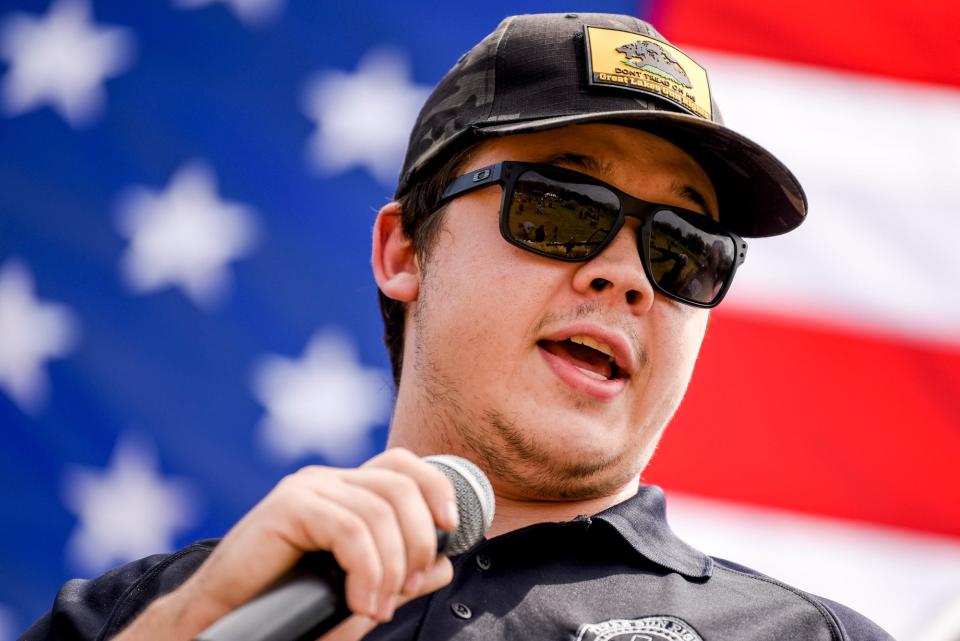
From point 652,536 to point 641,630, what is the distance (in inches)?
10.6

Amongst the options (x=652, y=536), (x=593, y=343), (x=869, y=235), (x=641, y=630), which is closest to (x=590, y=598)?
(x=641, y=630)

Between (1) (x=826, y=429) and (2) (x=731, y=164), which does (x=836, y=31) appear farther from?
(2) (x=731, y=164)

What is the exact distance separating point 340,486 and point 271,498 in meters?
0.09

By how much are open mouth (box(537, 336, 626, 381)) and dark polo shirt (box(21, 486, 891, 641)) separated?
24 centimetres

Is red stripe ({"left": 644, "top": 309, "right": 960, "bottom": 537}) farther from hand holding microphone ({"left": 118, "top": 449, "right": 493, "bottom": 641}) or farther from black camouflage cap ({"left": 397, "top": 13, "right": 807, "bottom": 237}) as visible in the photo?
hand holding microphone ({"left": 118, "top": 449, "right": 493, "bottom": 641})

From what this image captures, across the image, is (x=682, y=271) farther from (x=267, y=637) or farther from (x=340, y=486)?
(x=267, y=637)

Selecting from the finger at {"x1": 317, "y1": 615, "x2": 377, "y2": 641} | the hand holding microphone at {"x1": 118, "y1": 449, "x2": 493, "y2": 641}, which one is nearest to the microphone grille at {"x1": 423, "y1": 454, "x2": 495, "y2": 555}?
the hand holding microphone at {"x1": 118, "y1": 449, "x2": 493, "y2": 641}

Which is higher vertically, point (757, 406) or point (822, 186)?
point (822, 186)

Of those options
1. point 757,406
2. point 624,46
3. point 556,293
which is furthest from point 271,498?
point 757,406

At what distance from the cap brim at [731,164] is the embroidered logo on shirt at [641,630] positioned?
835 millimetres

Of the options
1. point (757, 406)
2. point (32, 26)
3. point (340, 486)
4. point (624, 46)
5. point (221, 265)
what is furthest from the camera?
point (32, 26)

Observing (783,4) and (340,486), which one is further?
(783,4)

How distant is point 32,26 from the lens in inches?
136

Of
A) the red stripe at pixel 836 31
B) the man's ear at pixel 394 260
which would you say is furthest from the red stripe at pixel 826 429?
the man's ear at pixel 394 260
